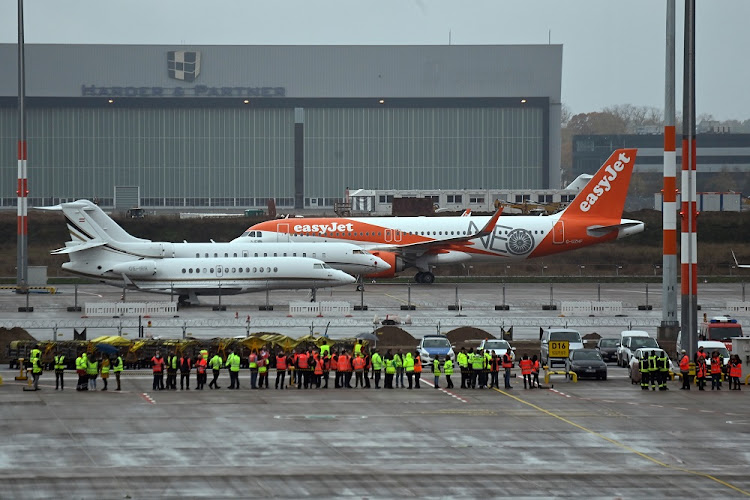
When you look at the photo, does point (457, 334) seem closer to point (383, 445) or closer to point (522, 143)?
point (383, 445)

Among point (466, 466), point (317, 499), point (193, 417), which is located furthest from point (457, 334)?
point (317, 499)

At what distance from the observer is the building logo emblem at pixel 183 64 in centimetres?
13500

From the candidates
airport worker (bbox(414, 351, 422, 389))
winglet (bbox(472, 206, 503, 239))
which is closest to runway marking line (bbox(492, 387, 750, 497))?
→ airport worker (bbox(414, 351, 422, 389))

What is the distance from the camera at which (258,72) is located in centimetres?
13638

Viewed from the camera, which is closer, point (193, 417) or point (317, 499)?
point (317, 499)

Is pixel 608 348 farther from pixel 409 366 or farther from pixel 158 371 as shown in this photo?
pixel 158 371

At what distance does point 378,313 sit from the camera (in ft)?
181

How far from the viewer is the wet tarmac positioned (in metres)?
22.1

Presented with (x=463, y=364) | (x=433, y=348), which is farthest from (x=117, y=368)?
(x=433, y=348)

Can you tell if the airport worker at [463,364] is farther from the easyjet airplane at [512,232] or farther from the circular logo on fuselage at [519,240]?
the circular logo on fuselage at [519,240]

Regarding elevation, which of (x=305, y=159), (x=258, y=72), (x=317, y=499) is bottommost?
(x=317, y=499)

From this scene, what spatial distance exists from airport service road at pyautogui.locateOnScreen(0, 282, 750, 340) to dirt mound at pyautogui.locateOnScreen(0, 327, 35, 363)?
8.12 ft

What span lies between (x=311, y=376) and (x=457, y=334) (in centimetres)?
997

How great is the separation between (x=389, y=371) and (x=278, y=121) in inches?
4204
